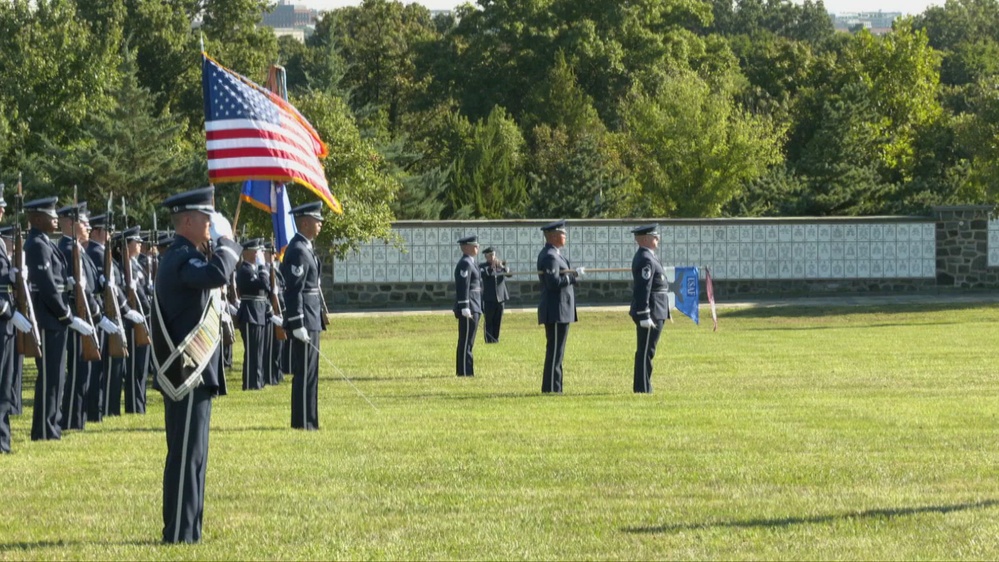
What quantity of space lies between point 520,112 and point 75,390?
162 feet

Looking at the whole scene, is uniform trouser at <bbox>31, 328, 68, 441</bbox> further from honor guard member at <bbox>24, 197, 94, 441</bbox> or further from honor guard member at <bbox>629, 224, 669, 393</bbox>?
honor guard member at <bbox>629, 224, 669, 393</bbox>

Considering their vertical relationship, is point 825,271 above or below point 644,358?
above

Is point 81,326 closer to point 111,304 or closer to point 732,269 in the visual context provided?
point 111,304

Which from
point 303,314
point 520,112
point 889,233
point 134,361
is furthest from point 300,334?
point 520,112

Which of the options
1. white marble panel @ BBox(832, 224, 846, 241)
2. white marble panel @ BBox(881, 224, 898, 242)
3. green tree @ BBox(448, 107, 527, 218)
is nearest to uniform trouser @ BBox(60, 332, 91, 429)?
white marble panel @ BBox(832, 224, 846, 241)

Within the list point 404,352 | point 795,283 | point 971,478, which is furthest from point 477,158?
point 971,478

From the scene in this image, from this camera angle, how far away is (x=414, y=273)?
123 ft

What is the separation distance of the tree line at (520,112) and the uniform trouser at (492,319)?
558 cm

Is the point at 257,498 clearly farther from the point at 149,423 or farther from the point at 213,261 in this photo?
the point at 149,423

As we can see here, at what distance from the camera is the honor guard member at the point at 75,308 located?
1345 centimetres

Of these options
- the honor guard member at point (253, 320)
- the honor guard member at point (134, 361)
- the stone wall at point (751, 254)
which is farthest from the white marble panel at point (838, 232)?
the honor guard member at point (134, 361)

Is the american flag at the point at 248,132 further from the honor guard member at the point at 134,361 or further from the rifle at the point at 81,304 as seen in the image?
the rifle at the point at 81,304

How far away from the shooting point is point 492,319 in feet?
85.2

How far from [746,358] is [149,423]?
33.2 ft
